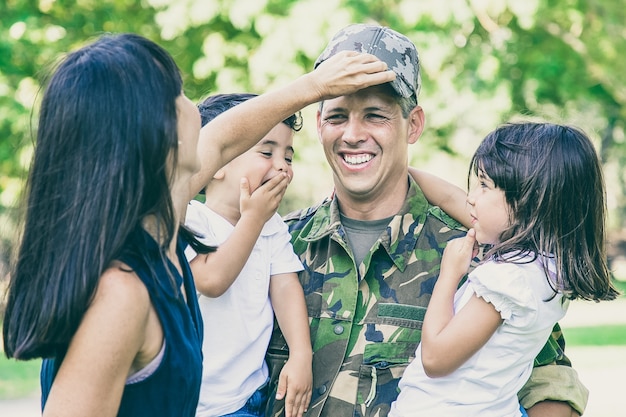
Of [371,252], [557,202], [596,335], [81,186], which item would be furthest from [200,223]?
[596,335]

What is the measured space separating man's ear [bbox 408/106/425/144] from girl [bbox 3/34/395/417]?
5.65ft

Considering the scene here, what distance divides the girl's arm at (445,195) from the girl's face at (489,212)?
363 millimetres

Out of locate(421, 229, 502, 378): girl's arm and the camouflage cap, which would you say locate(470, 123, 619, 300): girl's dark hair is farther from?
the camouflage cap

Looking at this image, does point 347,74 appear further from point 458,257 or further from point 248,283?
point 248,283

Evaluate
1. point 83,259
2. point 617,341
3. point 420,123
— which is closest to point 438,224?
point 420,123

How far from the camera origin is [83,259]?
6.93 feet

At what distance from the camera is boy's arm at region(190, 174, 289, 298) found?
3297 millimetres

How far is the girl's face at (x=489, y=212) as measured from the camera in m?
3.30

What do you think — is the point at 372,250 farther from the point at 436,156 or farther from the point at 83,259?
the point at 436,156

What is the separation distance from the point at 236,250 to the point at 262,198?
235 mm

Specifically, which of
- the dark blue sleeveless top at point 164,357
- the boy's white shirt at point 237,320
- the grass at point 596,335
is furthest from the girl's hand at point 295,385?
the grass at point 596,335

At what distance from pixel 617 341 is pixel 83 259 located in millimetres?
14883

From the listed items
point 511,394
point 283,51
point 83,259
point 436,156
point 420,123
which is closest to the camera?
point 83,259

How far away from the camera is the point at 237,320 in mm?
3473
